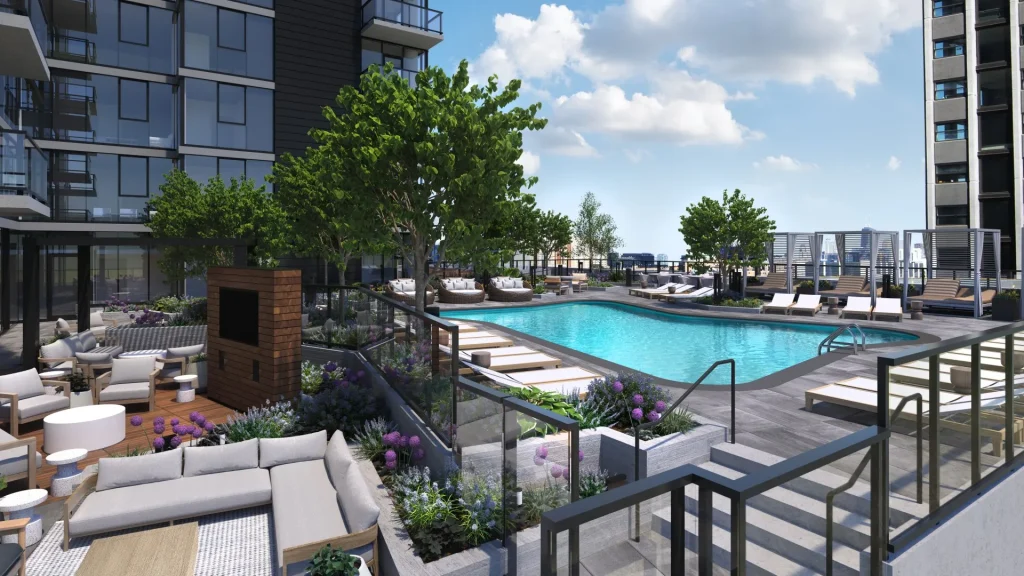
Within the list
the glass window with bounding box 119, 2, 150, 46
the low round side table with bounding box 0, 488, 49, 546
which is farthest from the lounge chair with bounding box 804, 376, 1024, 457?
the glass window with bounding box 119, 2, 150, 46

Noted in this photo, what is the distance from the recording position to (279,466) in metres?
7.32

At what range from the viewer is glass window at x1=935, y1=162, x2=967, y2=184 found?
39438 millimetres

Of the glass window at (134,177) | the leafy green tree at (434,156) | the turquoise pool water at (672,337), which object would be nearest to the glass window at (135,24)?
the glass window at (134,177)

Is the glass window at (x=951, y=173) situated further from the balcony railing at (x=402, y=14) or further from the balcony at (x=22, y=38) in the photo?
the balcony at (x=22, y=38)

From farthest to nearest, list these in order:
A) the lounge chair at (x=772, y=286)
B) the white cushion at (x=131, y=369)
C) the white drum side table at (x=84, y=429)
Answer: the lounge chair at (x=772, y=286) → the white cushion at (x=131, y=369) → the white drum side table at (x=84, y=429)

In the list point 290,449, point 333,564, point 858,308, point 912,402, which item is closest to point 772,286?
point 858,308

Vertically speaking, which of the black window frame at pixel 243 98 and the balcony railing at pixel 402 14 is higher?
the balcony railing at pixel 402 14

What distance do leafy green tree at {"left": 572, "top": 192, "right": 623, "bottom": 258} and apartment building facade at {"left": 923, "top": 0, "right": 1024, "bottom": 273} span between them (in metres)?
32.0

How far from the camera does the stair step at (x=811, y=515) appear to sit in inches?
111

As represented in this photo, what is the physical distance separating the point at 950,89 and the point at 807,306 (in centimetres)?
2938

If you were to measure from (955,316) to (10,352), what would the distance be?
3039 cm

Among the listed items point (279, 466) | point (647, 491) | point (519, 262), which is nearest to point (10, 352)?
point (279, 466)

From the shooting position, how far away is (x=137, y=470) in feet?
21.7

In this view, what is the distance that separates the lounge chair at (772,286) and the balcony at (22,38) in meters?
28.5
